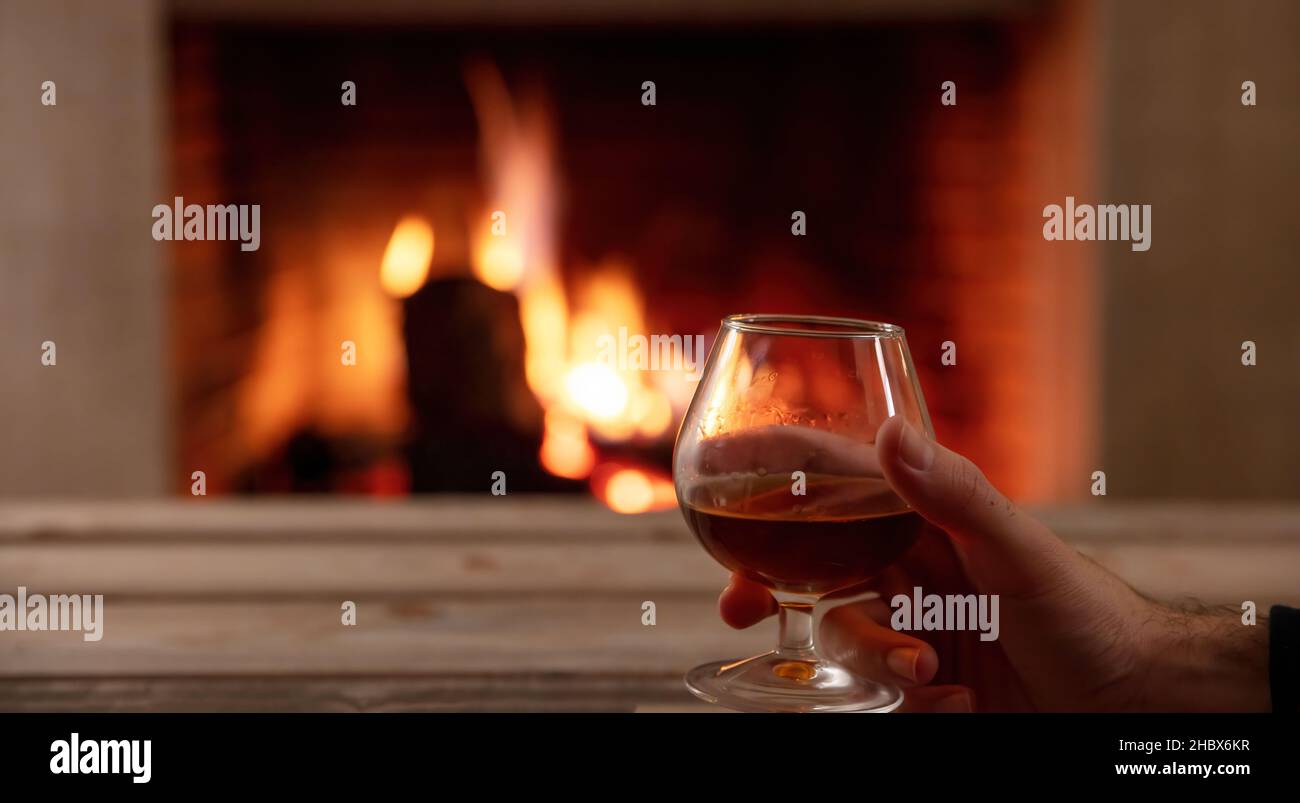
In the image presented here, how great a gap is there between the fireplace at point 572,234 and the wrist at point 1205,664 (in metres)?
1.32

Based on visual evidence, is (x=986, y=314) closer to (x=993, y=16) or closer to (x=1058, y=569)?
(x=993, y=16)

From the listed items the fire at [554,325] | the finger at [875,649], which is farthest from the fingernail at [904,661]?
the fire at [554,325]

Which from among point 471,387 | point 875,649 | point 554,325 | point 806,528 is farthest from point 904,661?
point 554,325

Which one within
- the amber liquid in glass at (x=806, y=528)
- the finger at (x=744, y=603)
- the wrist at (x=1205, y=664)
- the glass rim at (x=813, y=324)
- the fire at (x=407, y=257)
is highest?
the fire at (x=407, y=257)

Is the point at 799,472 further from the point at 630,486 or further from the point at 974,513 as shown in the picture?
the point at 630,486

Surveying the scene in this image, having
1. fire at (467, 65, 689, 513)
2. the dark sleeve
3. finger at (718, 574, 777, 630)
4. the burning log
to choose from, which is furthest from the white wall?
the dark sleeve

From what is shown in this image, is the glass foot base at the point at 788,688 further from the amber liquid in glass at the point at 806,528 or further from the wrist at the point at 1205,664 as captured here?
the wrist at the point at 1205,664

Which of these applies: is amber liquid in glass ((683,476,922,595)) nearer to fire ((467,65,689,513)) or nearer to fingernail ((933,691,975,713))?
fingernail ((933,691,975,713))

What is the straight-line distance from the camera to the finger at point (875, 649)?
692 millimetres

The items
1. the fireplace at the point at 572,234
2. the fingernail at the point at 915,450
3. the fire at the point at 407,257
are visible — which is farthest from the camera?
the fire at the point at 407,257

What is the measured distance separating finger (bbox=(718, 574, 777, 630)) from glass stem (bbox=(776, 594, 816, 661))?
8 centimetres

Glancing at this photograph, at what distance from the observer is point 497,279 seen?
217cm

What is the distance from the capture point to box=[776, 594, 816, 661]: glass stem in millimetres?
651
